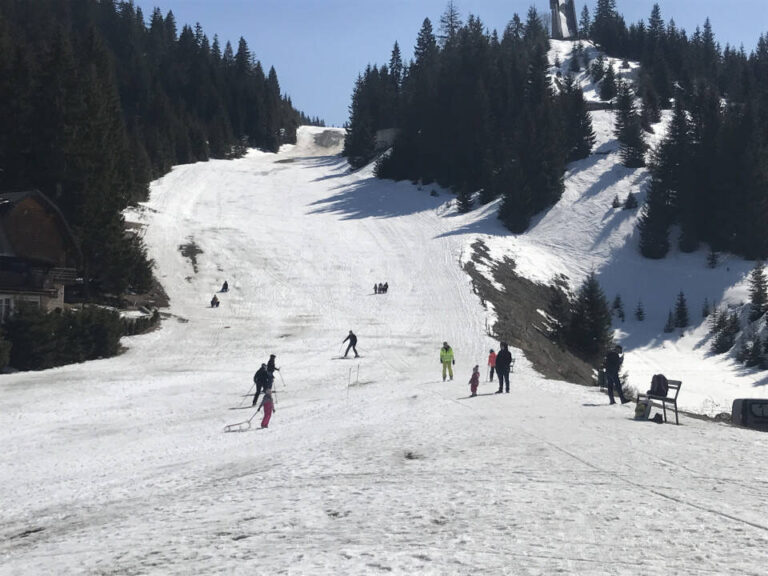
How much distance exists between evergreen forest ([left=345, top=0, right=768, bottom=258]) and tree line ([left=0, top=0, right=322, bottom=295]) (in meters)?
24.6

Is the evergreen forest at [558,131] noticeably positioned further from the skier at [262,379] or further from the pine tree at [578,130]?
the skier at [262,379]

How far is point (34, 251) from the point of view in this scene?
1377 inches

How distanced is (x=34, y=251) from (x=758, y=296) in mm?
44197

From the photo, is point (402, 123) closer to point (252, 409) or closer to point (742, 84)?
point (742, 84)

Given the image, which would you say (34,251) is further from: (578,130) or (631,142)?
(578,130)

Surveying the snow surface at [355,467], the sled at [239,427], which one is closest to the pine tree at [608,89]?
the snow surface at [355,467]

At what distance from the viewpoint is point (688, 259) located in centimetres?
6069

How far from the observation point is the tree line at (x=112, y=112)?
136ft

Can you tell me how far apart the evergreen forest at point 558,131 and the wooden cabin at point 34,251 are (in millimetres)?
43463

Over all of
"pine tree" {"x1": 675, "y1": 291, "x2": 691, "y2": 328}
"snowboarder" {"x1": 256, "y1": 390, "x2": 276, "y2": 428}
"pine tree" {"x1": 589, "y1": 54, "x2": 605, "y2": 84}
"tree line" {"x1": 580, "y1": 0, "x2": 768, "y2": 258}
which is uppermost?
"pine tree" {"x1": 589, "y1": 54, "x2": 605, "y2": 84}

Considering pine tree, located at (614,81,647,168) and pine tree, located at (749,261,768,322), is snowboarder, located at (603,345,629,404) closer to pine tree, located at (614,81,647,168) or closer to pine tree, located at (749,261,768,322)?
pine tree, located at (749,261,768,322)

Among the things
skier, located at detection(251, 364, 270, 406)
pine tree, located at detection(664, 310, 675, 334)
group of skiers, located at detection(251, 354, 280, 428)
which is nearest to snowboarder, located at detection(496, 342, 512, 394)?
group of skiers, located at detection(251, 354, 280, 428)

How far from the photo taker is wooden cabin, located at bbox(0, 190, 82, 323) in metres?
33.8

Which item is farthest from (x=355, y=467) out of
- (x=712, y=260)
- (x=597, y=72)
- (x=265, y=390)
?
(x=597, y=72)
